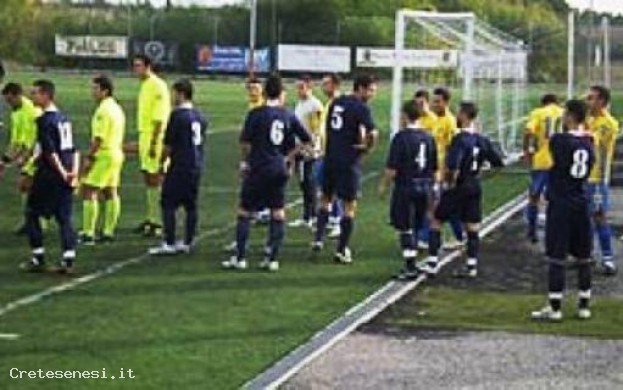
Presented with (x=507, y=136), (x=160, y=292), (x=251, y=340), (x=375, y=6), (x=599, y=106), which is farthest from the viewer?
(x=375, y=6)

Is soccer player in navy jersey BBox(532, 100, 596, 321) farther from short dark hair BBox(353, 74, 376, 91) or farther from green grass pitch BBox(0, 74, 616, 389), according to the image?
short dark hair BBox(353, 74, 376, 91)

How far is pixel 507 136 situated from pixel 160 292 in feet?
68.6

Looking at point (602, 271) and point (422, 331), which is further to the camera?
point (602, 271)

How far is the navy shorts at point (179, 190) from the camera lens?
1421cm

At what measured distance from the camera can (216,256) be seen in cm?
1428

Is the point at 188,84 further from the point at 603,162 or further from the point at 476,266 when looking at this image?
the point at 603,162

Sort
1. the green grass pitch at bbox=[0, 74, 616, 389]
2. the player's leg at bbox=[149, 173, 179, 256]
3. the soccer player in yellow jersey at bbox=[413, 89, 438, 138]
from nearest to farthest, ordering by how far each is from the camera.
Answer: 1. the green grass pitch at bbox=[0, 74, 616, 389]
2. the player's leg at bbox=[149, 173, 179, 256]
3. the soccer player in yellow jersey at bbox=[413, 89, 438, 138]

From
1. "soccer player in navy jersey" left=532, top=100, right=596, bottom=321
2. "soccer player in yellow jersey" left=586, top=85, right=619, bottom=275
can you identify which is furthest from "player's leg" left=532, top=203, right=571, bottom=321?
"soccer player in yellow jersey" left=586, top=85, right=619, bottom=275

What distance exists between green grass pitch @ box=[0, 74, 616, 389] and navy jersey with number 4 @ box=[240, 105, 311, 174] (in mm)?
1093

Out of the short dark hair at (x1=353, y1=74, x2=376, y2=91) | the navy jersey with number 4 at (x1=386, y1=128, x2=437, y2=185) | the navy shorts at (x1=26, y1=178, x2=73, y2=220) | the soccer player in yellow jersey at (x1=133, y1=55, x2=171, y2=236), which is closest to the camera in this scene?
the navy shorts at (x1=26, y1=178, x2=73, y2=220)

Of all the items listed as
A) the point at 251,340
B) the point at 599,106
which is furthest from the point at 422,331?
the point at 599,106

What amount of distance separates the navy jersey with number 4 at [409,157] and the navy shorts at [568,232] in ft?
6.40

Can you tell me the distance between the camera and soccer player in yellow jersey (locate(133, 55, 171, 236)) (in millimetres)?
15367

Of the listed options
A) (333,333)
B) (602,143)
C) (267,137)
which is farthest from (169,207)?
(602,143)
